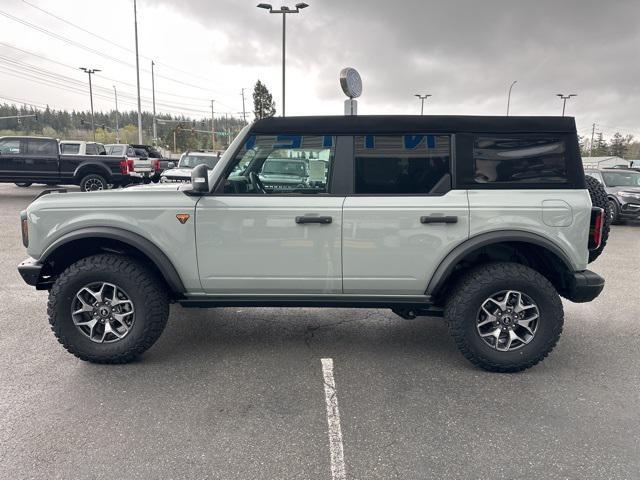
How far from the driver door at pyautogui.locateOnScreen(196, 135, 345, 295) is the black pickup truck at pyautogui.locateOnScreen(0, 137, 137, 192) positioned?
11.8 metres

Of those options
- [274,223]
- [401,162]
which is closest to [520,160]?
[401,162]

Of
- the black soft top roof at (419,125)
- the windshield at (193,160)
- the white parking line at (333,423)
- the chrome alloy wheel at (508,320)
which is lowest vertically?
the white parking line at (333,423)

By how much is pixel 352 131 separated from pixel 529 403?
2.32 metres

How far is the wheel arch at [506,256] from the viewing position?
3.29m

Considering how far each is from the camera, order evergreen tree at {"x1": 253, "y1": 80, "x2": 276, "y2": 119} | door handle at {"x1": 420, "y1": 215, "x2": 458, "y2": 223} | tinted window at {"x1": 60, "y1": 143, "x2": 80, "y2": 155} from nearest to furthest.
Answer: door handle at {"x1": 420, "y1": 215, "x2": 458, "y2": 223} < tinted window at {"x1": 60, "y1": 143, "x2": 80, "y2": 155} < evergreen tree at {"x1": 253, "y1": 80, "x2": 276, "y2": 119}

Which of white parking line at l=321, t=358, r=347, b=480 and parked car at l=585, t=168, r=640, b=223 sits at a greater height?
parked car at l=585, t=168, r=640, b=223

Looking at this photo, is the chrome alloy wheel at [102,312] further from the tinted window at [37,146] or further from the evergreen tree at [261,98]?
the evergreen tree at [261,98]

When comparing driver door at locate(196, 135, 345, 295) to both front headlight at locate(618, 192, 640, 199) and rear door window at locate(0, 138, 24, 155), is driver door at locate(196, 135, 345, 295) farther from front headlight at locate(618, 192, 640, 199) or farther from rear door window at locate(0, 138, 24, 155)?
rear door window at locate(0, 138, 24, 155)

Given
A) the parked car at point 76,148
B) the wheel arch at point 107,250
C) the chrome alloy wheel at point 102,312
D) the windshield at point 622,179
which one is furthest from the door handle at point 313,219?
the parked car at point 76,148

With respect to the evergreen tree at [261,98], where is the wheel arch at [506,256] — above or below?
below

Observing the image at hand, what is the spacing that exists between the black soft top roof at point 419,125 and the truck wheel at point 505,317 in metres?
1.07

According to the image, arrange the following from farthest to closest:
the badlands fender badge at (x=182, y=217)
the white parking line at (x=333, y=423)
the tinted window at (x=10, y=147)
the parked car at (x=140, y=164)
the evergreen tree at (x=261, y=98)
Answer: the evergreen tree at (x=261, y=98)
the parked car at (x=140, y=164)
the tinted window at (x=10, y=147)
the badlands fender badge at (x=182, y=217)
the white parking line at (x=333, y=423)

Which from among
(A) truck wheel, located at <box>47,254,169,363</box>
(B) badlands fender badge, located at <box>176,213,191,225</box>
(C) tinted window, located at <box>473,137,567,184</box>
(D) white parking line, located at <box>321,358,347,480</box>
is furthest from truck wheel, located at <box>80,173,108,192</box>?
(C) tinted window, located at <box>473,137,567,184</box>

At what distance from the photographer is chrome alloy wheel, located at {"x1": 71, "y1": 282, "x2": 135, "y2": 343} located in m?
3.46
